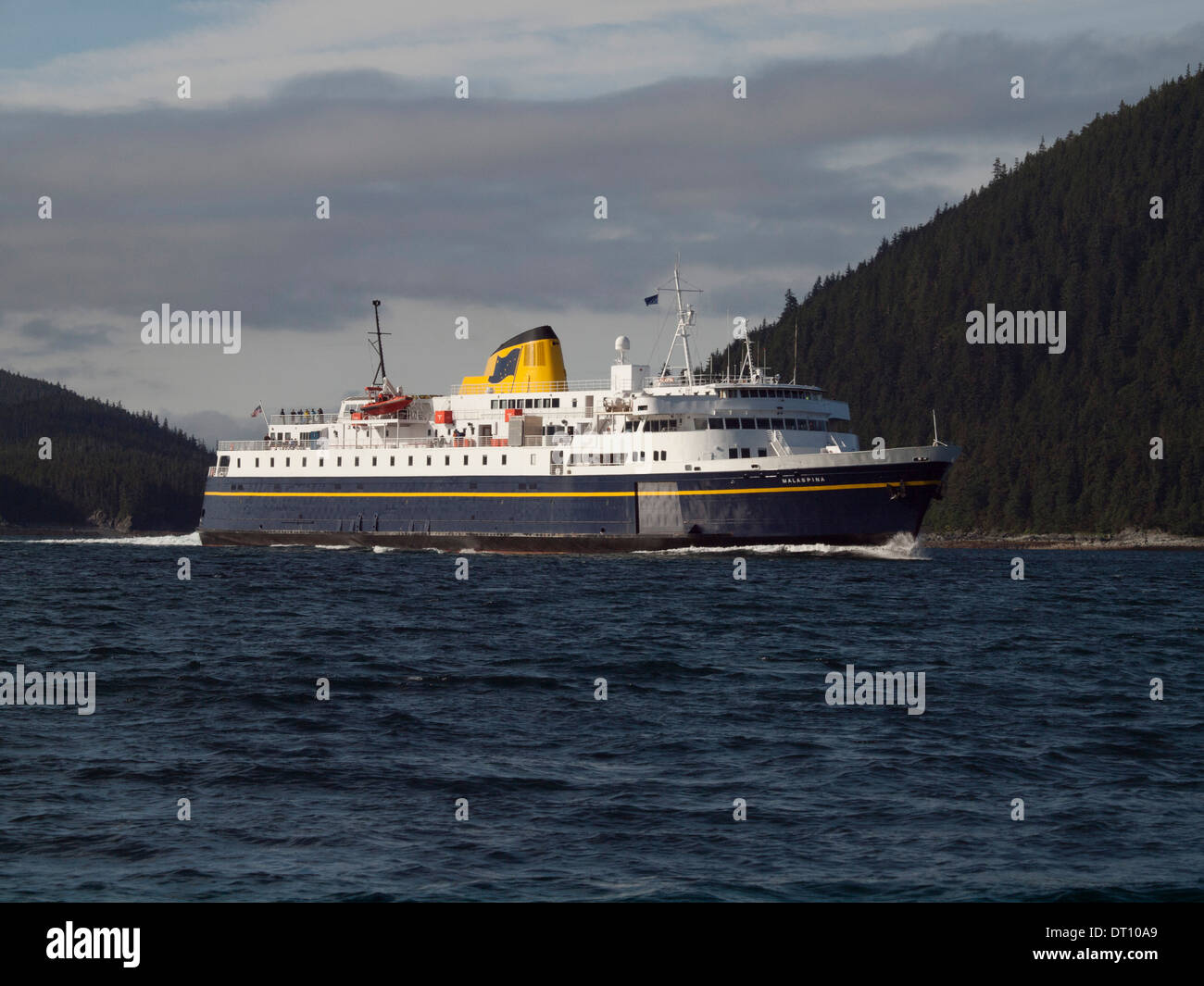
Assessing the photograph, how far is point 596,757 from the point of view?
18.5m

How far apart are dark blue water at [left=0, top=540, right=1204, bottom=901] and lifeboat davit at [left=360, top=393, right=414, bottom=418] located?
145 feet

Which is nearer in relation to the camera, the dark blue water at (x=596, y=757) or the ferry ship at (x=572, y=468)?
the dark blue water at (x=596, y=757)

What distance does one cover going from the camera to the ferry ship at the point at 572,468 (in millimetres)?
62688

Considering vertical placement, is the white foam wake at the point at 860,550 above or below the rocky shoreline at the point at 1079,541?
above

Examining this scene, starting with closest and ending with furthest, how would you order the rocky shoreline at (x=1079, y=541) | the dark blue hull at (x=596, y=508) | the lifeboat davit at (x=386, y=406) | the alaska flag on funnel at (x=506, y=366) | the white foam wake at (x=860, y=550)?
the dark blue hull at (x=596, y=508) → the white foam wake at (x=860, y=550) → the alaska flag on funnel at (x=506, y=366) → the lifeboat davit at (x=386, y=406) → the rocky shoreline at (x=1079, y=541)

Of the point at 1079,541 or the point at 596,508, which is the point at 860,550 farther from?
the point at 1079,541

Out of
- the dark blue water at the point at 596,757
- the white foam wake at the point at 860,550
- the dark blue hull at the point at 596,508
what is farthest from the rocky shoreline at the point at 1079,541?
the dark blue water at the point at 596,757

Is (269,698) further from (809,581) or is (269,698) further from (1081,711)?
(809,581)

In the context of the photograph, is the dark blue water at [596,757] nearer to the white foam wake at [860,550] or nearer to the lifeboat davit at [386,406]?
the white foam wake at [860,550]

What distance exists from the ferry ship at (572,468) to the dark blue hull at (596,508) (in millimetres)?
90

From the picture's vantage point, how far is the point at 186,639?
105ft

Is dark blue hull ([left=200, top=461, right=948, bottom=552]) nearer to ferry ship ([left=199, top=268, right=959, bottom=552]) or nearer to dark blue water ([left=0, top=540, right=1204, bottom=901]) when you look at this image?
ferry ship ([left=199, top=268, right=959, bottom=552])

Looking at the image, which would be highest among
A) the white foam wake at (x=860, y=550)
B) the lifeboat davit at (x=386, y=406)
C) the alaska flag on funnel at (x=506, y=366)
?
the alaska flag on funnel at (x=506, y=366)
